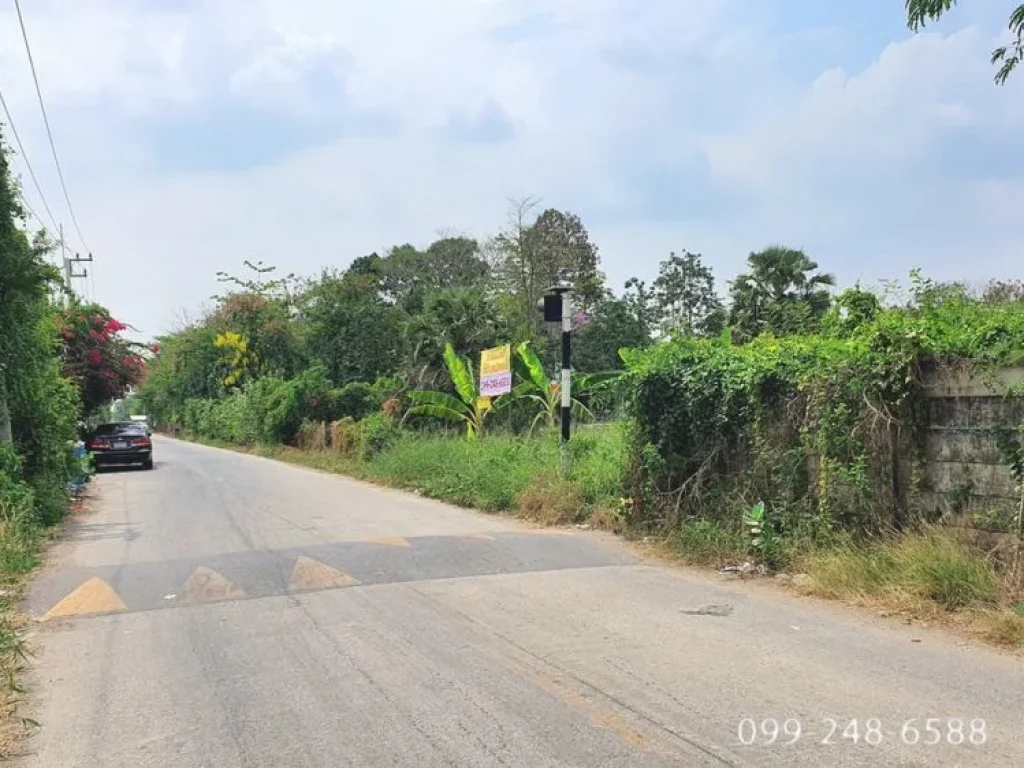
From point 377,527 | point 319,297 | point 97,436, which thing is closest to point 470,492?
point 377,527

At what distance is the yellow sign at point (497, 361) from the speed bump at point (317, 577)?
29.6 feet

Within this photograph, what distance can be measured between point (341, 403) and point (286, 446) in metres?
3.40

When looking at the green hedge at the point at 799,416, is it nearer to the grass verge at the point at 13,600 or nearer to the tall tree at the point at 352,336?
the grass verge at the point at 13,600

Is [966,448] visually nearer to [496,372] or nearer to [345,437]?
[496,372]

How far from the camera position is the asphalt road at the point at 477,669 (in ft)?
14.4

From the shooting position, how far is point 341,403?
3247 centimetres

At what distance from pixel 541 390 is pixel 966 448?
13.6 meters

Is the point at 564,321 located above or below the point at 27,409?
above

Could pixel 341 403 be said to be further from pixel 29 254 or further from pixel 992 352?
pixel 992 352

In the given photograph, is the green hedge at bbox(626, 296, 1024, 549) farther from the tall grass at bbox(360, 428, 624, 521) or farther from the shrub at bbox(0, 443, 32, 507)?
the shrub at bbox(0, 443, 32, 507)

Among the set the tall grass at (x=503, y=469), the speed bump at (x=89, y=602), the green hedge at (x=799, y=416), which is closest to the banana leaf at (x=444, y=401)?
the tall grass at (x=503, y=469)

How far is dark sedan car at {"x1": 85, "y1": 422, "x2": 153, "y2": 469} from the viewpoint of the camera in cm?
2702

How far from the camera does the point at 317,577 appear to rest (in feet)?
28.5

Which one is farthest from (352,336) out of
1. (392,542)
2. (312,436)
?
(392,542)
